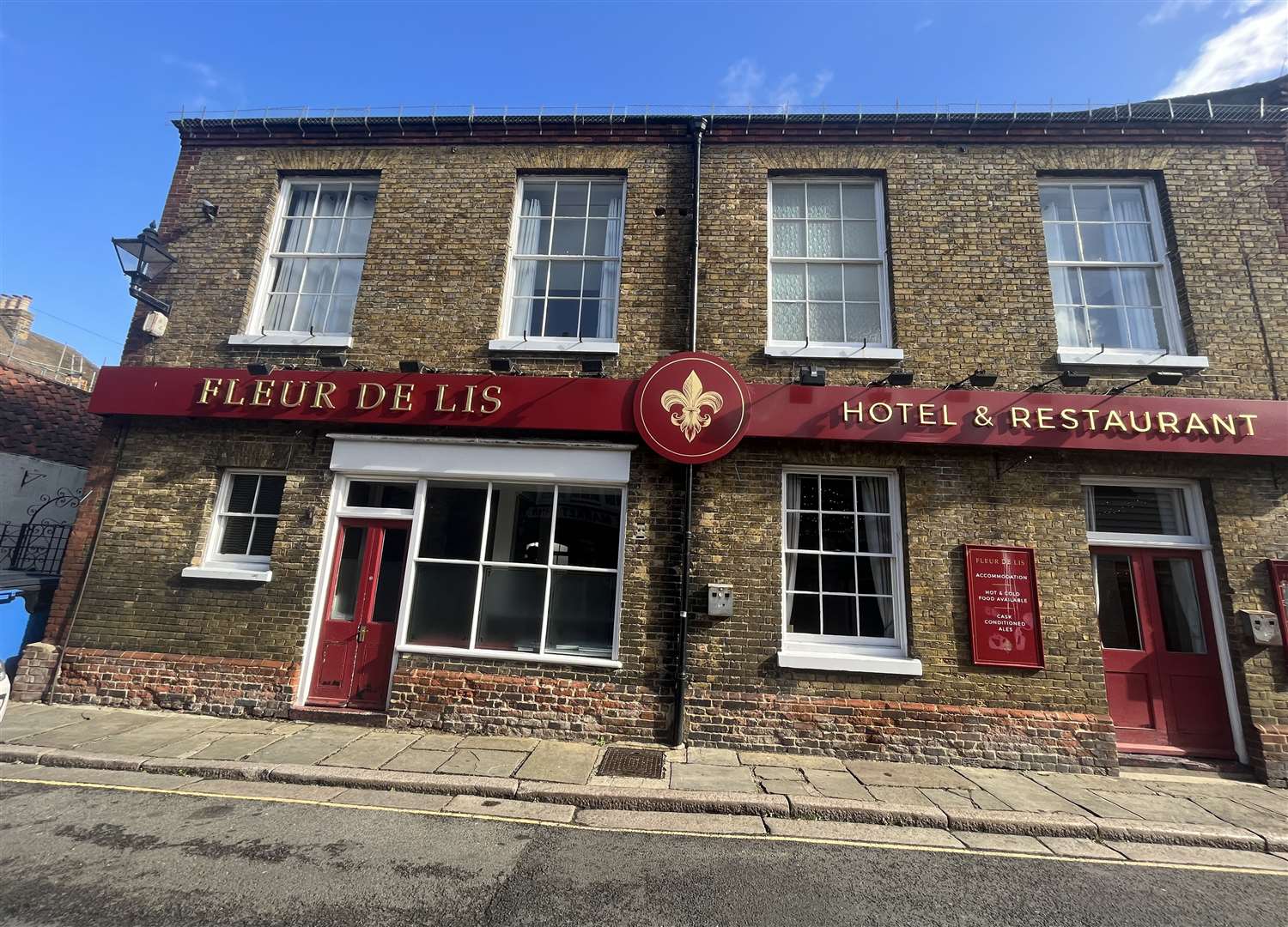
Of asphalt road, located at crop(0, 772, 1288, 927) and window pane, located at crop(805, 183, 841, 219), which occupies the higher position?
window pane, located at crop(805, 183, 841, 219)

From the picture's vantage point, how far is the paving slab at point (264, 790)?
4824 mm

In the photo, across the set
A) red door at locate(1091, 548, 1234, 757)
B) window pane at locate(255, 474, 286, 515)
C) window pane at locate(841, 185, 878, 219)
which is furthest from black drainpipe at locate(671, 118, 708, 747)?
window pane at locate(255, 474, 286, 515)

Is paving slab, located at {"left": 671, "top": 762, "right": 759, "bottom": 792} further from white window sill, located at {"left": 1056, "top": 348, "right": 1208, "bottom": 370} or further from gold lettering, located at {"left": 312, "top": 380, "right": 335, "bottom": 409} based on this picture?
white window sill, located at {"left": 1056, "top": 348, "right": 1208, "bottom": 370}

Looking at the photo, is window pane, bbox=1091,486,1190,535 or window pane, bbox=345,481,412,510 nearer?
window pane, bbox=1091,486,1190,535

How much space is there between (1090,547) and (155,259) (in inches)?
516

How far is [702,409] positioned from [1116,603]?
5.42 metres

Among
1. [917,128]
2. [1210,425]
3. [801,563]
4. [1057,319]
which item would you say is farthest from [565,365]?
[1210,425]

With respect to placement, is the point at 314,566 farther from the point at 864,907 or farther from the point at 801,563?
the point at 864,907

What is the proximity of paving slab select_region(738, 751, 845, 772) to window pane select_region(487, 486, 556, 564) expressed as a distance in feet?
10.6

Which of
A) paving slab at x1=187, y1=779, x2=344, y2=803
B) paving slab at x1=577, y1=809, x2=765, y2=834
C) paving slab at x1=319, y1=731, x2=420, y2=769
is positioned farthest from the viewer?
paving slab at x1=319, y1=731, x2=420, y2=769

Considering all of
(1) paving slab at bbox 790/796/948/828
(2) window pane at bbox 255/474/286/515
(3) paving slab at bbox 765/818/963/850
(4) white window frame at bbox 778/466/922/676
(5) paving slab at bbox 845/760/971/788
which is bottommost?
(3) paving slab at bbox 765/818/963/850

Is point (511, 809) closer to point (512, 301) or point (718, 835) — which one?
point (718, 835)

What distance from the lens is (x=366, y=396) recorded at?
23.5 ft

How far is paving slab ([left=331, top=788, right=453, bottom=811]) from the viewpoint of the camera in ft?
15.5
